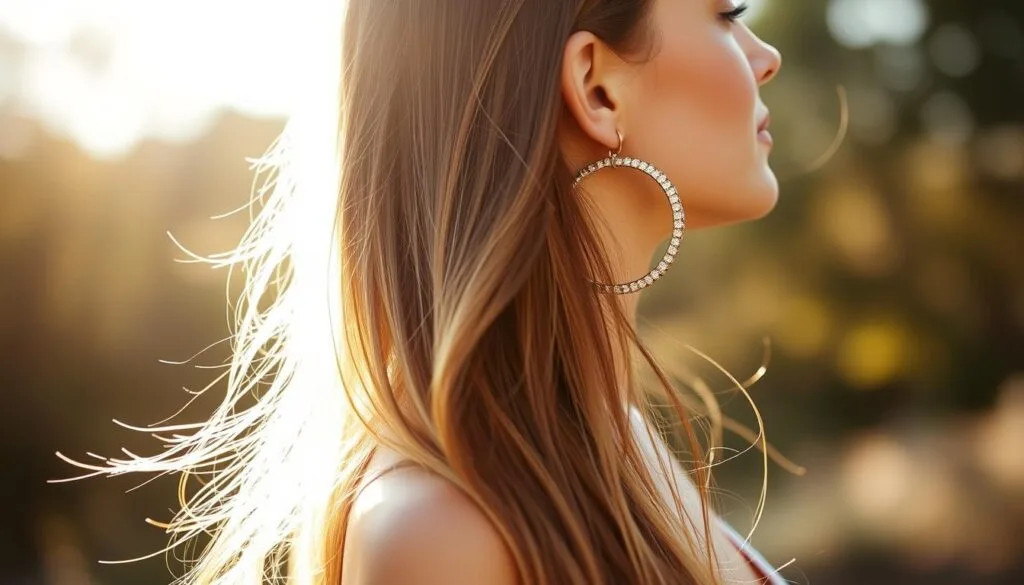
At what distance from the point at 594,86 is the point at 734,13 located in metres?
0.32

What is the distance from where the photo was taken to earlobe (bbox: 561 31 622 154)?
135 centimetres

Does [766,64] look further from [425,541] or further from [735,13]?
[425,541]

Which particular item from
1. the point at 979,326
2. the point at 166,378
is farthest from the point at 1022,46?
the point at 166,378

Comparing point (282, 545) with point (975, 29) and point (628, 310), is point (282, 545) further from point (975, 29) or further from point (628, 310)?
point (975, 29)

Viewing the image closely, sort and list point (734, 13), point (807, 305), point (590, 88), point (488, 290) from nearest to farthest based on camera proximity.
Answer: point (488, 290) < point (590, 88) < point (734, 13) < point (807, 305)

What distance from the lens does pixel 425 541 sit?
1.06m

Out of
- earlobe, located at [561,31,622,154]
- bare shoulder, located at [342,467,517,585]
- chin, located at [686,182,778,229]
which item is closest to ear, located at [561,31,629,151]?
earlobe, located at [561,31,622,154]

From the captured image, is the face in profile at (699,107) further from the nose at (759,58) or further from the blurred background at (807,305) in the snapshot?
the blurred background at (807,305)

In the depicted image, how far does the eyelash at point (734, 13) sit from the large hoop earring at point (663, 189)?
29cm

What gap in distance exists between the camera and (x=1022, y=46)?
6316 millimetres

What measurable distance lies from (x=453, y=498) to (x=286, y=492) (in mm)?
407

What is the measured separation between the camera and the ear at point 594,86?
136 cm

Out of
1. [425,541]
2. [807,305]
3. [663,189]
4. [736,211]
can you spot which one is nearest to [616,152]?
[663,189]

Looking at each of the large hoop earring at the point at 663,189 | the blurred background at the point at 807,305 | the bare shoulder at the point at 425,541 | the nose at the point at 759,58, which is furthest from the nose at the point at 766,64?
the blurred background at the point at 807,305
